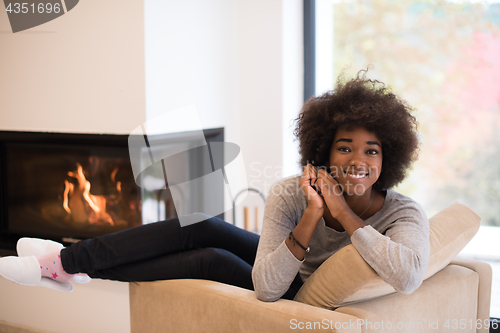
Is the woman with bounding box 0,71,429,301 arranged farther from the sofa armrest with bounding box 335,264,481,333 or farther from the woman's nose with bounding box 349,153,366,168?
the sofa armrest with bounding box 335,264,481,333

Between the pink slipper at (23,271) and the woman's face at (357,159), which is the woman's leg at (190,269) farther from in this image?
the woman's face at (357,159)

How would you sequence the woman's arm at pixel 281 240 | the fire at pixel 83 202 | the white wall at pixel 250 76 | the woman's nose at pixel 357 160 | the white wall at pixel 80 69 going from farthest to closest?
the white wall at pixel 250 76 → the fire at pixel 83 202 → the white wall at pixel 80 69 → the woman's nose at pixel 357 160 → the woman's arm at pixel 281 240

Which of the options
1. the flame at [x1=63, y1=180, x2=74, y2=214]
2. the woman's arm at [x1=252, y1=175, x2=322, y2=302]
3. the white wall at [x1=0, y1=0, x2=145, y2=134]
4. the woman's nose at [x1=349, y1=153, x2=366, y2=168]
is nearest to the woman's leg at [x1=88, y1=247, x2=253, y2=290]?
the woman's arm at [x1=252, y1=175, x2=322, y2=302]

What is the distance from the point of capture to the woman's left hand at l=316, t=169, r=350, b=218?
1.33m

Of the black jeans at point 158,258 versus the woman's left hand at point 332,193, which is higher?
the woman's left hand at point 332,193

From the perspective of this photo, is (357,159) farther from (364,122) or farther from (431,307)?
(431,307)

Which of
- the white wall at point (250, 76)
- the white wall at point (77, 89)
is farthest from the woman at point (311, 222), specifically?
the white wall at point (250, 76)

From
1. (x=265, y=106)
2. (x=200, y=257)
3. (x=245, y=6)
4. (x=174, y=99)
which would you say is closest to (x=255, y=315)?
(x=200, y=257)

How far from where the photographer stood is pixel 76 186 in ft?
7.98

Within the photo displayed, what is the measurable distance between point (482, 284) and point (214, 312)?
3.01ft

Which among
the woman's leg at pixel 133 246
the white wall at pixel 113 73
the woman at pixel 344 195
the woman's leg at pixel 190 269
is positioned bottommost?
the woman's leg at pixel 190 269

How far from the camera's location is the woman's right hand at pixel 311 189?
1333 millimetres

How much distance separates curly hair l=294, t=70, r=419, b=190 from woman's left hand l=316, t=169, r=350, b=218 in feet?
0.46

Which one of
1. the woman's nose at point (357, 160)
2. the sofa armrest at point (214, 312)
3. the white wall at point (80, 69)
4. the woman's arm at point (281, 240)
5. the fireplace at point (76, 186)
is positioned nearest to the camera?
the sofa armrest at point (214, 312)
